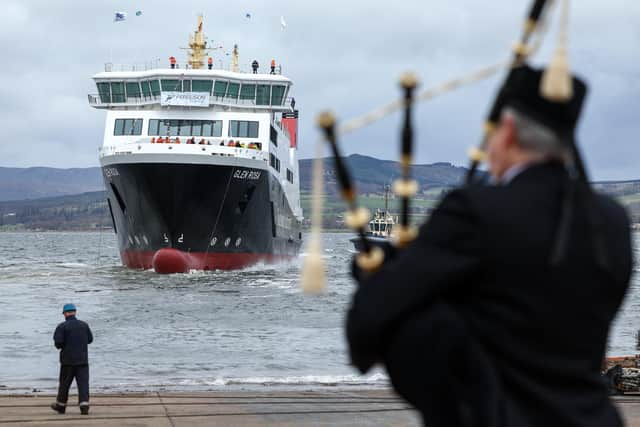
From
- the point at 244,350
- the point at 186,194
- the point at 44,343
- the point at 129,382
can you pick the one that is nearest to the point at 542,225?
the point at 129,382

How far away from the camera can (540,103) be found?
2172mm

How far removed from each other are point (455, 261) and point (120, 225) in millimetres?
38455

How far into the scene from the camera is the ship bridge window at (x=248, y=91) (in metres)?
39.7

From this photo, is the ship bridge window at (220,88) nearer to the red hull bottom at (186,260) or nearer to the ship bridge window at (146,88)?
the ship bridge window at (146,88)

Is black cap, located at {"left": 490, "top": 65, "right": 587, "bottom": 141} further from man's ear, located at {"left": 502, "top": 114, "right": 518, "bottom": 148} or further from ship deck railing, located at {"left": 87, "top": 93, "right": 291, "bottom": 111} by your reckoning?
ship deck railing, located at {"left": 87, "top": 93, "right": 291, "bottom": 111}

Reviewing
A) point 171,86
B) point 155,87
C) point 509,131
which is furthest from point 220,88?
point 509,131

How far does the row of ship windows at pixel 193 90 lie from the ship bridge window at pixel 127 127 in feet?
3.20

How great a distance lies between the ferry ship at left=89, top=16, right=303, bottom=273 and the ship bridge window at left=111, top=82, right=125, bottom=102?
0.04m

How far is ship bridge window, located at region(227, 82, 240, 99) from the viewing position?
39.4 m

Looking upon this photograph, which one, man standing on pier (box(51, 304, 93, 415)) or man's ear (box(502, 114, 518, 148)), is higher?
man's ear (box(502, 114, 518, 148))

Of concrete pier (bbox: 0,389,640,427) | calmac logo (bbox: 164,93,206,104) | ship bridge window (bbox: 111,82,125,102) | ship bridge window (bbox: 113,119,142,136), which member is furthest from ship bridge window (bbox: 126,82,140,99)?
concrete pier (bbox: 0,389,640,427)

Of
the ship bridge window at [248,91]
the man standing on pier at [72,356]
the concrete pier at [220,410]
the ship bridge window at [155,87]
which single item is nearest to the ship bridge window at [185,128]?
the ship bridge window at [155,87]

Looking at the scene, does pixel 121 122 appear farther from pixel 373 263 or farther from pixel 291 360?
pixel 373 263

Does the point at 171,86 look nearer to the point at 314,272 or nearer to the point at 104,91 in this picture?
the point at 104,91
